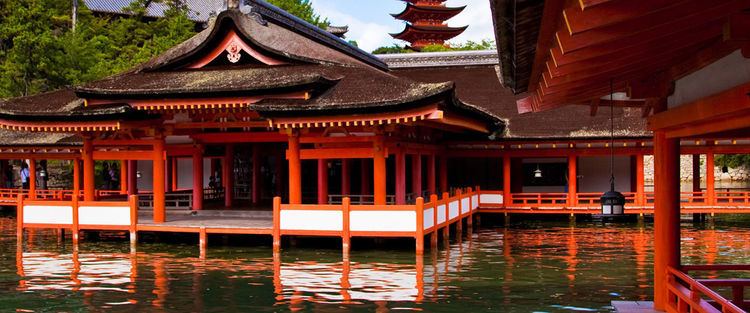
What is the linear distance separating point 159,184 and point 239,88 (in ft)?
12.3

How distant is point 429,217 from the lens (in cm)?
1906

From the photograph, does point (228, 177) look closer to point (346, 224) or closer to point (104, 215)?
point (104, 215)

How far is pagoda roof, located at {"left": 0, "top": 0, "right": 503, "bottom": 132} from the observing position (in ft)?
61.7

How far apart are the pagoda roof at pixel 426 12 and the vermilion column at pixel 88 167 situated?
1843 inches

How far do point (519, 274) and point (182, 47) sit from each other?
14.2 metres

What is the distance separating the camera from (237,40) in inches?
877

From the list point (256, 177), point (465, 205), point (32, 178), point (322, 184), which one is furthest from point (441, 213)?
point (32, 178)

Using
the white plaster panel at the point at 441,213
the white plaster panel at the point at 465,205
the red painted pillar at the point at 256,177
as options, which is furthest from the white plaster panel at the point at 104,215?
the white plaster panel at the point at 465,205

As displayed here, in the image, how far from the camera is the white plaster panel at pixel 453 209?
21733 mm

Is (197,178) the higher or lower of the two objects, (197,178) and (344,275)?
the higher

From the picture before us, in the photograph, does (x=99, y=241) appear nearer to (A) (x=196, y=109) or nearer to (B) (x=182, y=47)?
(A) (x=196, y=109)

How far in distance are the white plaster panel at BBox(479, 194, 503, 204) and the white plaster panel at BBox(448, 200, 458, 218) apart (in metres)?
5.14

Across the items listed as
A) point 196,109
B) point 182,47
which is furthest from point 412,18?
point 196,109

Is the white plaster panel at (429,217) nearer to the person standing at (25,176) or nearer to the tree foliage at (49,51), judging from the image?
the tree foliage at (49,51)
